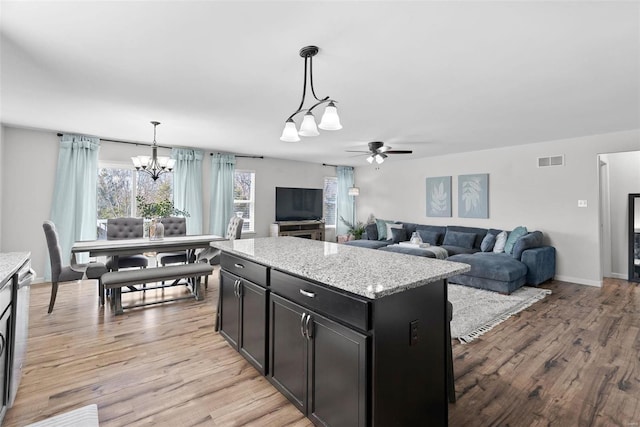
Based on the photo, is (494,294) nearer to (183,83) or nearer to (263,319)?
(263,319)

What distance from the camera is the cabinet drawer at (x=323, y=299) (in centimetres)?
138

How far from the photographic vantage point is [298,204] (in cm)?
753

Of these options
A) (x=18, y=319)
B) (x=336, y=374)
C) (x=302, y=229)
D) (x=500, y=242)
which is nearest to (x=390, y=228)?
(x=302, y=229)

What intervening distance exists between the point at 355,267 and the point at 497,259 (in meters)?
3.69

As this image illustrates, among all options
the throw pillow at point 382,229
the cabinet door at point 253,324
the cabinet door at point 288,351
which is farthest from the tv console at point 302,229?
the cabinet door at point 288,351

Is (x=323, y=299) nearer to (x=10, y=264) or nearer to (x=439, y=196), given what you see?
(x=10, y=264)

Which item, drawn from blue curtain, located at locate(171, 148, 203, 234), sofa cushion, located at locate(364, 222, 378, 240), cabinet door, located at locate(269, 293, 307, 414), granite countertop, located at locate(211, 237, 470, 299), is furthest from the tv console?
cabinet door, located at locate(269, 293, 307, 414)

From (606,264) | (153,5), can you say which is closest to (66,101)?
(153,5)

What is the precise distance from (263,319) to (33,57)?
2.60m

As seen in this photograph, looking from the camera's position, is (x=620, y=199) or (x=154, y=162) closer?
(x=154, y=162)

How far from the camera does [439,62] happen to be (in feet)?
7.84

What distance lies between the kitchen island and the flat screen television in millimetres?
5102

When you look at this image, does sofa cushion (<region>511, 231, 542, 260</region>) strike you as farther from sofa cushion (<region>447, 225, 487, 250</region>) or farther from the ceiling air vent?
the ceiling air vent

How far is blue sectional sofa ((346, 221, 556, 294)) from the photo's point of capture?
429 cm
